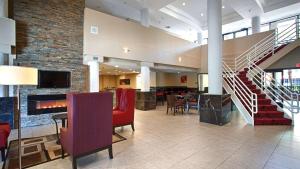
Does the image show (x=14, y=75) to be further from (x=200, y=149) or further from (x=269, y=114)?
(x=269, y=114)

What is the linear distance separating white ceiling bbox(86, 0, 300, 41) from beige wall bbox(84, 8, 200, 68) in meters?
1.58

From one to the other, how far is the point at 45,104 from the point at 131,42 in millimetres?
4384

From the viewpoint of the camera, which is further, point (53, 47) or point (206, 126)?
point (53, 47)

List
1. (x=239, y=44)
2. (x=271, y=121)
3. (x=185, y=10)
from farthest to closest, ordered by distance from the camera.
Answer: (x=185, y=10)
(x=239, y=44)
(x=271, y=121)

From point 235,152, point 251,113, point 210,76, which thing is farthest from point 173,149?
point 251,113

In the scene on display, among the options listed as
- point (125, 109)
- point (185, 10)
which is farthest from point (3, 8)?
point (185, 10)

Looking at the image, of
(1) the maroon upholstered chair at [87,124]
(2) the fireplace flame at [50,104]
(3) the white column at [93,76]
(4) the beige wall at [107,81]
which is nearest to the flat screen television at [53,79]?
(2) the fireplace flame at [50,104]

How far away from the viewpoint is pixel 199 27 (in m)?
13.3

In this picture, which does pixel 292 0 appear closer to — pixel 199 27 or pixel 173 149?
pixel 199 27

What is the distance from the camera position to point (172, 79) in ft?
51.8

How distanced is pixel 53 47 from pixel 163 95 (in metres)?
8.05

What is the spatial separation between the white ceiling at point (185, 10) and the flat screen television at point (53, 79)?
4.92 m

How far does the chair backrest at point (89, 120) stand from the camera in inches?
104

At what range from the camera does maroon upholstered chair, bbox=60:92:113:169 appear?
8.67 feet
